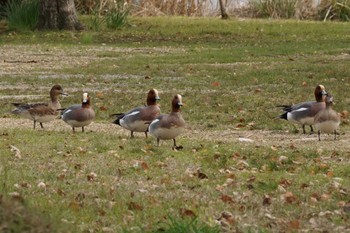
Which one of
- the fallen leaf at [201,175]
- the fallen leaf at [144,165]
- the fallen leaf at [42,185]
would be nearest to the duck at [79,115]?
the fallen leaf at [144,165]

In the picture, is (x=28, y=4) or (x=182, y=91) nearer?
(x=182, y=91)

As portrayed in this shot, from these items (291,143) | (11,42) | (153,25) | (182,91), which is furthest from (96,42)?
(291,143)

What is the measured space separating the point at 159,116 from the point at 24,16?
2410 centimetres

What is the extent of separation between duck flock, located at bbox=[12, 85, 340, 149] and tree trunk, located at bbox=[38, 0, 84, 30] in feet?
68.0

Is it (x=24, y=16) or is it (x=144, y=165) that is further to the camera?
(x=24, y=16)

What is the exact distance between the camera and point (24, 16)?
119 ft

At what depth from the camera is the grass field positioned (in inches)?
341

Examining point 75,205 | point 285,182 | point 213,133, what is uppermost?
point 75,205

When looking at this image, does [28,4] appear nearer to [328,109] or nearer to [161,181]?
[328,109]

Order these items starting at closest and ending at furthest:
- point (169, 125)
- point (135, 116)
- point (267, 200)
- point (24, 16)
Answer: point (267, 200) < point (169, 125) < point (135, 116) < point (24, 16)

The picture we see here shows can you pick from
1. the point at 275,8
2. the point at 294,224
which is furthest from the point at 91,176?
the point at 275,8

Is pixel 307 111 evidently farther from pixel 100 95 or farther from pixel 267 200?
pixel 100 95

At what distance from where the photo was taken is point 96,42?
33.1 m

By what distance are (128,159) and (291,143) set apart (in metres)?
2.67
